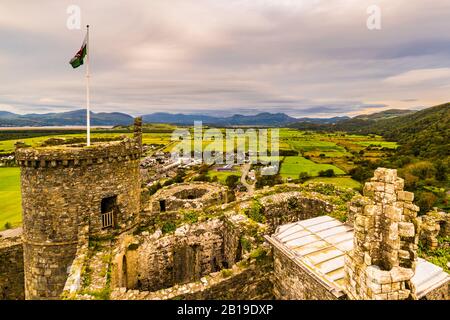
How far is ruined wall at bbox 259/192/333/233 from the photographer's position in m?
16.5

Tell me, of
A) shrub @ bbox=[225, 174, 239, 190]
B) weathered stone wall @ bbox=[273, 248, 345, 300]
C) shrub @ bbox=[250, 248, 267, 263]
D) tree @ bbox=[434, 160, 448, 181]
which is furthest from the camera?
tree @ bbox=[434, 160, 448, 181]

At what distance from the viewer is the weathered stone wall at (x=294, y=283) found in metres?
7.70

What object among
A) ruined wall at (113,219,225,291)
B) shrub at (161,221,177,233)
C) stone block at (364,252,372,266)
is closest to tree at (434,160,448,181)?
ruined wall at (113,219,225,291)

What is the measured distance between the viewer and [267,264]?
10.6 meters

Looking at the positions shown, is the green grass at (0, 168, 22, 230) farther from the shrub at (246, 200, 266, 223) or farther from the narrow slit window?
the shrub at (246, 200, 266, 223)

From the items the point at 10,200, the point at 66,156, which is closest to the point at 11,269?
the point at 66,156

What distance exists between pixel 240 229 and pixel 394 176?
836cm

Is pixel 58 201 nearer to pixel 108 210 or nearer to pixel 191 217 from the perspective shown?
pixel 108 210

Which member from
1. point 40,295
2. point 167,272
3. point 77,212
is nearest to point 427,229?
point 167,272

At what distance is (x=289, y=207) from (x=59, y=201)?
12.5 metres

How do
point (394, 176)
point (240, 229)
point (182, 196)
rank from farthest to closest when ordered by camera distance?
point (182, 196) < point (240, 229) < point (394, 176)

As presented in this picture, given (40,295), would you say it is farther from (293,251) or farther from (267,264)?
(293,251)

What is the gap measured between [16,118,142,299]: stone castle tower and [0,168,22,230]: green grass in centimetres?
2564

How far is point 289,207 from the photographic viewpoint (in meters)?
17.3
